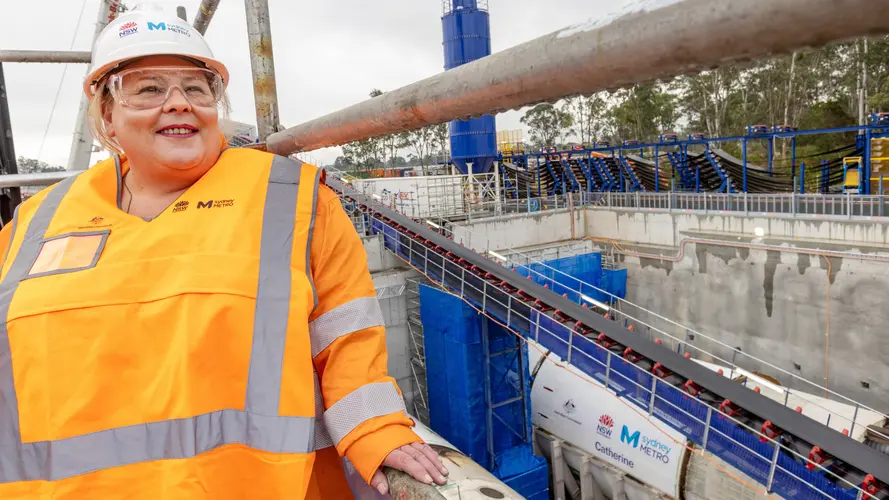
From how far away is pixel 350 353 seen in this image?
2.10 metres

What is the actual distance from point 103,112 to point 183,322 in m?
1.01

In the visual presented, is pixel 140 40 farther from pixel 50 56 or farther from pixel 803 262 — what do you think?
pixel 803 262

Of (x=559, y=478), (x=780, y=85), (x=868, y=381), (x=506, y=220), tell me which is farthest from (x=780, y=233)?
(x=780, y=85)

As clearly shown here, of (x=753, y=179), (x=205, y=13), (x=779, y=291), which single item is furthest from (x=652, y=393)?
(x=753, y=179)

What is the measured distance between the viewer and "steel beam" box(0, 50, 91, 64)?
18.7 feet

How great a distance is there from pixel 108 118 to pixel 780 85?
48708 millimetres

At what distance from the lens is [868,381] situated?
1555cm

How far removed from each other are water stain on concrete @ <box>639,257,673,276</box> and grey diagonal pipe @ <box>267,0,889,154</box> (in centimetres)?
2074

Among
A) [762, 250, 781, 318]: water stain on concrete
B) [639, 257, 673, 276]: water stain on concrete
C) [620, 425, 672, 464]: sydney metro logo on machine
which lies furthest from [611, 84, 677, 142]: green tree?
[620, 425, 672, 464]: sydney metro logo on machine

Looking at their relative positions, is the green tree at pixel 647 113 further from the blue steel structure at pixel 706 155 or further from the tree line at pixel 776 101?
the blue steel structure at pixel 706 155

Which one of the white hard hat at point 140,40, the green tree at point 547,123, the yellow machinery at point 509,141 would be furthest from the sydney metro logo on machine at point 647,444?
the green tree at point 547,123

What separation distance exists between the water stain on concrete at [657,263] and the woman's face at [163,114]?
20.7 m

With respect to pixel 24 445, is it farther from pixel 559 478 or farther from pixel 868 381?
pixel 868 381

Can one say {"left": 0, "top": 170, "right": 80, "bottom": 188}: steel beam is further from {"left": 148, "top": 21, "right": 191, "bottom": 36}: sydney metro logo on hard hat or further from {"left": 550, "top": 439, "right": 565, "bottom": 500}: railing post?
{"left": 550, "top": 439, "right": 565, "bottom": 500}: railing post
